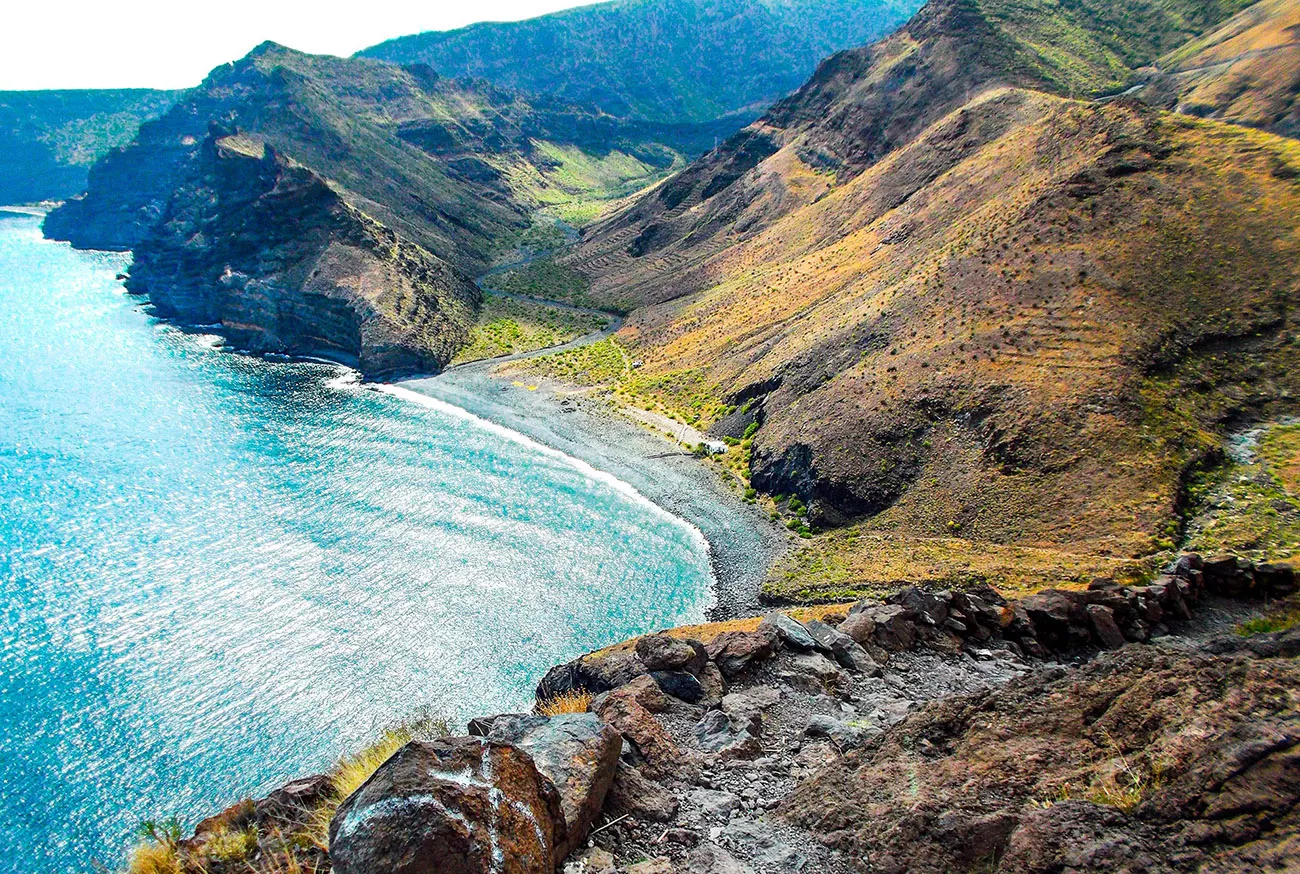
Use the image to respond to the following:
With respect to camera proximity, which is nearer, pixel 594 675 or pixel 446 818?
pixel 446 818

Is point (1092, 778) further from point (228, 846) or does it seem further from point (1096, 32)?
point (1096, 32)

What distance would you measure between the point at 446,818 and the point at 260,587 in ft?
167

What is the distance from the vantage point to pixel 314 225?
126938mm

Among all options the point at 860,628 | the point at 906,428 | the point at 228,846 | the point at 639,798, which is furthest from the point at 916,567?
the point at 228,846

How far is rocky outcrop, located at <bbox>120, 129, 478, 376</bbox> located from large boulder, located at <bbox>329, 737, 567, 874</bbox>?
103 metres

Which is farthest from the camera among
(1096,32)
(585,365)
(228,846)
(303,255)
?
(1096,32)

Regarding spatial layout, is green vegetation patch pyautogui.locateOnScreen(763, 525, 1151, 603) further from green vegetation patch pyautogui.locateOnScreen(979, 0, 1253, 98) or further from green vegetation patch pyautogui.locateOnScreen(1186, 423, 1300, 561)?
green vegetation patch pyautogui.locateOnScreen(979, 0, 1253, 98)

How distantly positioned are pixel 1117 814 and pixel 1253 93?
139378mm

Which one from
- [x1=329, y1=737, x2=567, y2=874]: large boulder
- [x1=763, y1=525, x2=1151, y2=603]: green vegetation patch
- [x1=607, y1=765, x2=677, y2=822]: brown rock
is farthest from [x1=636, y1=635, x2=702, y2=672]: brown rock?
[x1=763, y1=525, x2=1151, y2=603]: green vegetation patch

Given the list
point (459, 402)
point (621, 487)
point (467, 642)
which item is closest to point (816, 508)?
point (621, 487)

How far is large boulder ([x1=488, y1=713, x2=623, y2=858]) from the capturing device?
12891 mm

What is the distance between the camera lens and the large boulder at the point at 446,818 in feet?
32.3

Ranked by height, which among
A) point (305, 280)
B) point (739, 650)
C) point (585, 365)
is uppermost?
point (305, 280)

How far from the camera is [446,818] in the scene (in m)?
10.1
